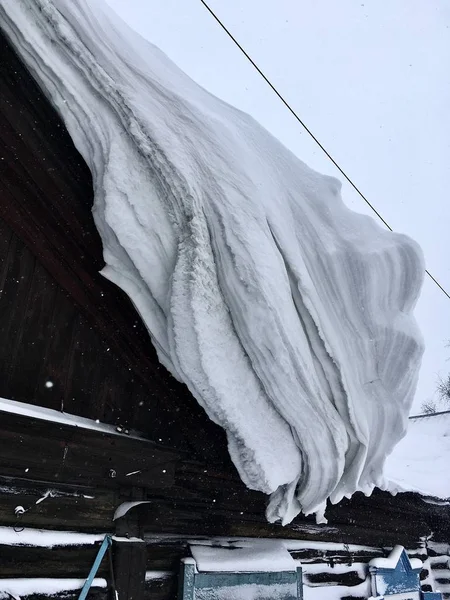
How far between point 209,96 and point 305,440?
9.18ft

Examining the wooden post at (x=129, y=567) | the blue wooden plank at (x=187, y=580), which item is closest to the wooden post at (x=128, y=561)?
the wooden post at (x=129, y=567)

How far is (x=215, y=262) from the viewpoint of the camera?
3.16m

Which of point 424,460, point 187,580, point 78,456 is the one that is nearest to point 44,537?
point 78,456

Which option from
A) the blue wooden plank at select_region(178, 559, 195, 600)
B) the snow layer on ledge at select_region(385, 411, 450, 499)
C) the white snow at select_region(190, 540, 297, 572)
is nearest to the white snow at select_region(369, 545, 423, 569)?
the snow layer on ledge at select_region(385, 411, 450, 499)

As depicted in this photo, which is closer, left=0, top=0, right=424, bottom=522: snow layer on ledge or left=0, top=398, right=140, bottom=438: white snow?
left=0, top=398, right=140, bottom=438: white snow

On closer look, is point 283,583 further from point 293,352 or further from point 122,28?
point 122,28

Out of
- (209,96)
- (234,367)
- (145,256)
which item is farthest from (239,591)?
(209,96)

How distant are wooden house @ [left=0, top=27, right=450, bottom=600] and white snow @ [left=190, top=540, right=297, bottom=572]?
3.3 inches

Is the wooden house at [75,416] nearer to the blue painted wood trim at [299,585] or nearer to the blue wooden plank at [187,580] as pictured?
the blue wooden plank at [187,580]

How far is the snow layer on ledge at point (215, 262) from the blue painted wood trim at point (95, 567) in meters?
0.91

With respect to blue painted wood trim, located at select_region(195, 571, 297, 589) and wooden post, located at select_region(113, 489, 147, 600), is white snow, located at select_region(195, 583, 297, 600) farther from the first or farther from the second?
wooden post, located at select_region(113, 489, 147, 600)

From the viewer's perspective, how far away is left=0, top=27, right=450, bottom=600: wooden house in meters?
2.59

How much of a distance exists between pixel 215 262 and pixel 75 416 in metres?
1.23

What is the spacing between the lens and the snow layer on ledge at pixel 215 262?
299 centimetres
